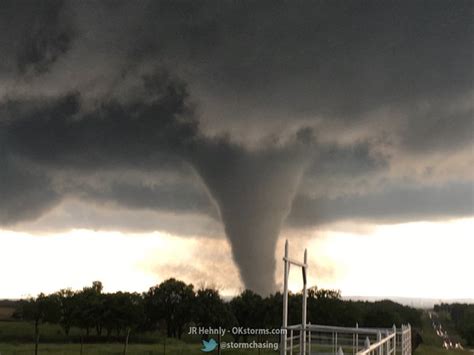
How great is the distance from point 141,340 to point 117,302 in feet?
14.9

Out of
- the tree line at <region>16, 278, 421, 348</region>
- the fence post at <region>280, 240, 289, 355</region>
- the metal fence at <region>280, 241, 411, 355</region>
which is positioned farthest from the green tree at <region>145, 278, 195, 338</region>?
the fence post at <region>280, 240, 289, 355</region>

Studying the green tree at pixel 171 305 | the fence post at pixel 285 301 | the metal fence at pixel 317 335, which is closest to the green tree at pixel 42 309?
the green tree at pixel 171 305

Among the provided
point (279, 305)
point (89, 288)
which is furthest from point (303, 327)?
point (89, 288)

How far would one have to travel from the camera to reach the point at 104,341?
170ft

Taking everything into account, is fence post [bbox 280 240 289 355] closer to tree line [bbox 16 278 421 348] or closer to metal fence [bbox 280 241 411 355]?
metal fence [bbox 280 241 411 355]

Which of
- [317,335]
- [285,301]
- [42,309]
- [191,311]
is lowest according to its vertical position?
[42,309]

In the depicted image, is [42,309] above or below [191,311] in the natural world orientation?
below

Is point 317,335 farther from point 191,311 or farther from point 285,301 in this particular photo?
point 191,311

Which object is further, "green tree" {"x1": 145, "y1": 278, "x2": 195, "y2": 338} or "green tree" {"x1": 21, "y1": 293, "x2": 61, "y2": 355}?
"green tree" {"x1": 21, "y1": 293, "x2": 61, "y2": 355}

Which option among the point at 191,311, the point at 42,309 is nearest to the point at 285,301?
the point at 191,311

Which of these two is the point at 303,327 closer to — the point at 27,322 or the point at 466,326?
the point at 466,326

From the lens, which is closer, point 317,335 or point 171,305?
point 317,335

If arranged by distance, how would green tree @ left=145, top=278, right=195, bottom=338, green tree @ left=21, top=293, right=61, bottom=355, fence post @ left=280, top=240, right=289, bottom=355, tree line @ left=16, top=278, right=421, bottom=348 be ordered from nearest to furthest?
fence post @ left=280, top=240, right=289, bottom=355 → tree line @ left=16, top=278, right=421, bottom=348 → green tree @ left=145, top=278, right=195, bottom=338 → green tree @ left=21, top=293, right=61, bottom=355

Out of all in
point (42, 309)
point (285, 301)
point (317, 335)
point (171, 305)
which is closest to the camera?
point (285, 301)
